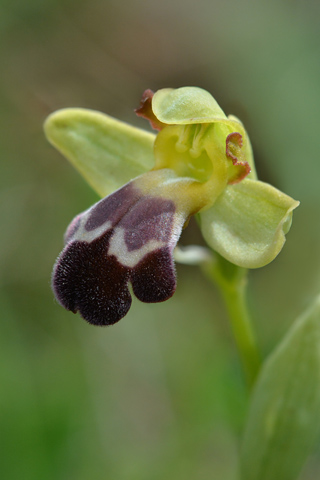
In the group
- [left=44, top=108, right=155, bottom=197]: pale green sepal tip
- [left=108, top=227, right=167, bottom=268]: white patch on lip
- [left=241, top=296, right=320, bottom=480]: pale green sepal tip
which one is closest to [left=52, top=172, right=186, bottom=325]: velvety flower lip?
[left=108, top=227, right=167, bottom=268]: white patch on lip

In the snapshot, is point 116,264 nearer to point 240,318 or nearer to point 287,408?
point 240,318

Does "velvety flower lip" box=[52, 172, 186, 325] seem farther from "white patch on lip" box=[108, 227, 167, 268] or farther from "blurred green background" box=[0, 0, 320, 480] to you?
"blurred green background" box=[0, 0, 320, 480]

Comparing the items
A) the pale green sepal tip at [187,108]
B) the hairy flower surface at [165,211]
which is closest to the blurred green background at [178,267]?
the hairy flower surface at [165,211]

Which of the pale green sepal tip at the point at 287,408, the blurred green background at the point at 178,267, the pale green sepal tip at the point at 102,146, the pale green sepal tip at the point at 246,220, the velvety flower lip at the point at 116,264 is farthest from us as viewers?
the blurred green background at the point at 178,267

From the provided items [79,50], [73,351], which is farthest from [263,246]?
[79,50]

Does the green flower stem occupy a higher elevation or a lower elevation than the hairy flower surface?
lower

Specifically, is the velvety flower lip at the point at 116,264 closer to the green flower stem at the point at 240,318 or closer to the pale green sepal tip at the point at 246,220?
the pale green sepal tip at the point at 246,220

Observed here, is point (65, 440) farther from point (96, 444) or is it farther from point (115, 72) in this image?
point (115, 72)
